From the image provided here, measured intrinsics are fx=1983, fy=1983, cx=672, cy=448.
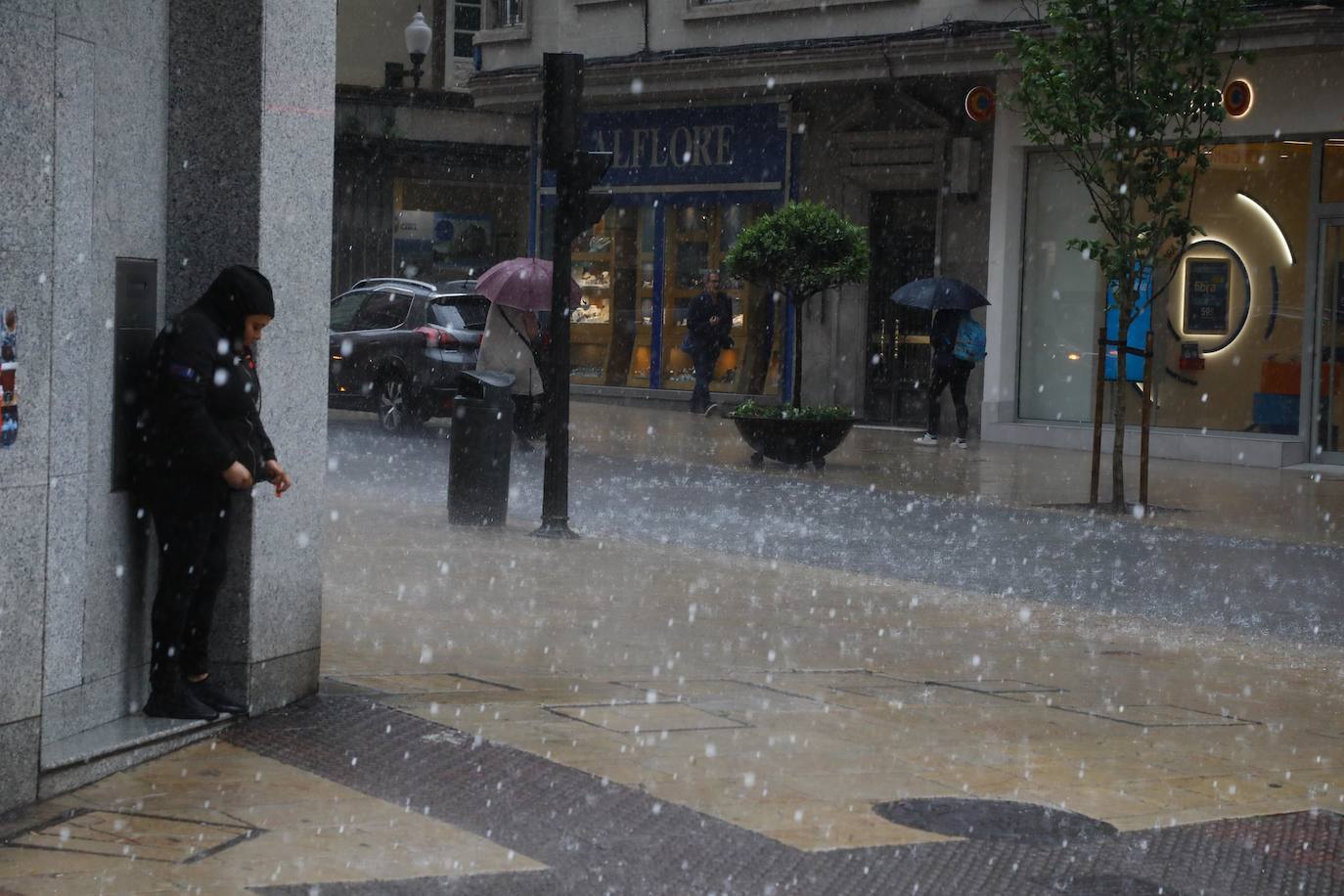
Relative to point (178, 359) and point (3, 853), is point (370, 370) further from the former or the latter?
point (3, 853)

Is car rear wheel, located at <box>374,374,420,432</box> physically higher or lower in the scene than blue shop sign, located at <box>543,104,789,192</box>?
lower

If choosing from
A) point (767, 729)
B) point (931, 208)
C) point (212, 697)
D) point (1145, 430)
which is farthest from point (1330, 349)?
point (212, 697)

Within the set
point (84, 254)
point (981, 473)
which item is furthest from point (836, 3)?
point (84, 254)

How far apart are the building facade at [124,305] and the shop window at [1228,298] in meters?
16.4

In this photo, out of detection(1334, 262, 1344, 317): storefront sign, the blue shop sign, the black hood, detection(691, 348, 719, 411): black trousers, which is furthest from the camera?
the blue shop sign

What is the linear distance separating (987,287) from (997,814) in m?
19.0

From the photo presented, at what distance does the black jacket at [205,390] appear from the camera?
6.56m

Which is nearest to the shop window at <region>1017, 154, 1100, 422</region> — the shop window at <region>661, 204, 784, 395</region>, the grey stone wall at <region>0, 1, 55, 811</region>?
the shop window at <region>661, 204, 784, 395</region>

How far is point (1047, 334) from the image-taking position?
80.0 ft

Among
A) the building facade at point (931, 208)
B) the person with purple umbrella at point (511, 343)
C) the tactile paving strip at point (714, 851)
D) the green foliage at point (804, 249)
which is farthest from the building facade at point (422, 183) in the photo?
the tactile paving strip at point (714, 851)

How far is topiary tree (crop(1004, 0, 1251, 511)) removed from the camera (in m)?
15.5

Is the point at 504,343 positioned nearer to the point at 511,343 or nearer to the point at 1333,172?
the point at 511,343

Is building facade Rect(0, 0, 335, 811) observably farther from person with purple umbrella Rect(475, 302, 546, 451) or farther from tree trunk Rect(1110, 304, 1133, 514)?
person with purple umbrella Rect(475, 302, 546, 451)

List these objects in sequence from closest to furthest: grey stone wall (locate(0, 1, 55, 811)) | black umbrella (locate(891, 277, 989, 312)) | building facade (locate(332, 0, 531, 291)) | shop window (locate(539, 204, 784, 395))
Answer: grey stone wall (locate(0, 1, 55, 811)), black umbrella (locate(891, 277, 989, 312)), shop window (locate(539, 204, 784, 395)), building facade (locate(332, 0, 531, 291))
